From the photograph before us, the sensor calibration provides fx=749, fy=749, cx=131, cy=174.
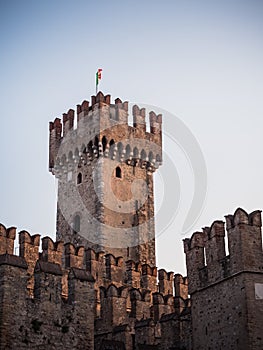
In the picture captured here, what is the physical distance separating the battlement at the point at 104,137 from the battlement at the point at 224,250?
1628 cm

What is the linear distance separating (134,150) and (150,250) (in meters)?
5.32

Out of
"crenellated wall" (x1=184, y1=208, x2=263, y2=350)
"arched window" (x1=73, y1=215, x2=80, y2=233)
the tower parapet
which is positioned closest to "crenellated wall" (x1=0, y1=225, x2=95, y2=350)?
"crenellated wall" (x1=184, y1=208, x2=263, y2=350)

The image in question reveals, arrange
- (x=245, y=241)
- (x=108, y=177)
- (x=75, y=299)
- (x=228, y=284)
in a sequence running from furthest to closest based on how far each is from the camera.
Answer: (x=108, y=177) < (x=228, y=284) < (x=245, y=241) < (x=75, y=299)

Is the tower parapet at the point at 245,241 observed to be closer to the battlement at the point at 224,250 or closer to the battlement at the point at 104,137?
the battlement at the point at 224,250

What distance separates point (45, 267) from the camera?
1831 cm

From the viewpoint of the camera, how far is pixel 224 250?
2100 centimetres

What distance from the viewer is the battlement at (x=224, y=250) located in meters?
19.8

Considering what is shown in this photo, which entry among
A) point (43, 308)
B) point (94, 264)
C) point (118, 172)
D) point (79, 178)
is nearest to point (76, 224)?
point (79, 178)

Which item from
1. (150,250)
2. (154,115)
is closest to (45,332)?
(150,250)

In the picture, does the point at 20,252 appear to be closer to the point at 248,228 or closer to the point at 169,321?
the point at 169,321

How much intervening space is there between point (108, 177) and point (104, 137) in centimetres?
204

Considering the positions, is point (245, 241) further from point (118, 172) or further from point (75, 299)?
point (118, 172)

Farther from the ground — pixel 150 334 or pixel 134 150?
pixel 134 150

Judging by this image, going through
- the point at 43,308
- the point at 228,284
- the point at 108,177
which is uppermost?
the point at 108,177
